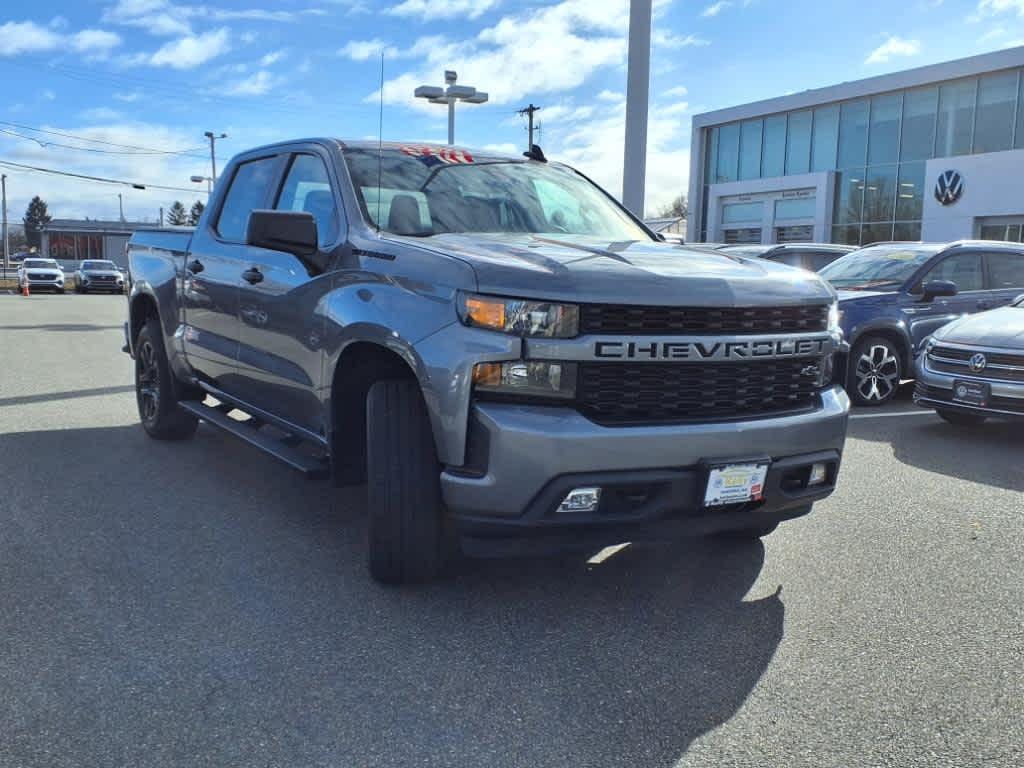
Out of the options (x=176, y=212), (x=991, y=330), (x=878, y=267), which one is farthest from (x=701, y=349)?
(x=176, y=212)

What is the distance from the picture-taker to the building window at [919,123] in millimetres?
31156

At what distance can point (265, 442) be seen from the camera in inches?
177

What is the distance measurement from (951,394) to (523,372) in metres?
5.35

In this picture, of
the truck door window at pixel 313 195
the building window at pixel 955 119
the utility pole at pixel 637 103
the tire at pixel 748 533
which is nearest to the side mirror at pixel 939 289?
the utility pole at pixel 637 103

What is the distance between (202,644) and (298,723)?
683mm

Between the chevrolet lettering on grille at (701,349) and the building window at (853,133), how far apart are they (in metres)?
33.2

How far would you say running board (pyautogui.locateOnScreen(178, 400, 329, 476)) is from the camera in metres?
4.02

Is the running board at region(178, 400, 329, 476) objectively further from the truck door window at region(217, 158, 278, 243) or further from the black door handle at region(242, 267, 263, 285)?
the truck door window at region(217, 158, 278, 243)

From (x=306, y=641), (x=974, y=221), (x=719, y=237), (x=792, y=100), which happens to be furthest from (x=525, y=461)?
(x=719, y=237)

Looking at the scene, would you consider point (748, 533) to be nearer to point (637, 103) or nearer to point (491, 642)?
point (491, 642)

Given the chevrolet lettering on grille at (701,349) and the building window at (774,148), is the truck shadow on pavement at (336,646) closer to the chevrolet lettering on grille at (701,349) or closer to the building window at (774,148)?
the chevrolet lettering on grille at (701,349)

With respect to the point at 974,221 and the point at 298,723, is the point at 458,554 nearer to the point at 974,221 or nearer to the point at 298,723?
the point at 298,723

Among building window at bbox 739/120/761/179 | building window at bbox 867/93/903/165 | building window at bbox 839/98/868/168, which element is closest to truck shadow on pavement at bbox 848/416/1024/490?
building window at bbox 867/93/903/165

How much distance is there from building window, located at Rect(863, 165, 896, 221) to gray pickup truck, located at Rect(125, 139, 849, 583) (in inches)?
1242
